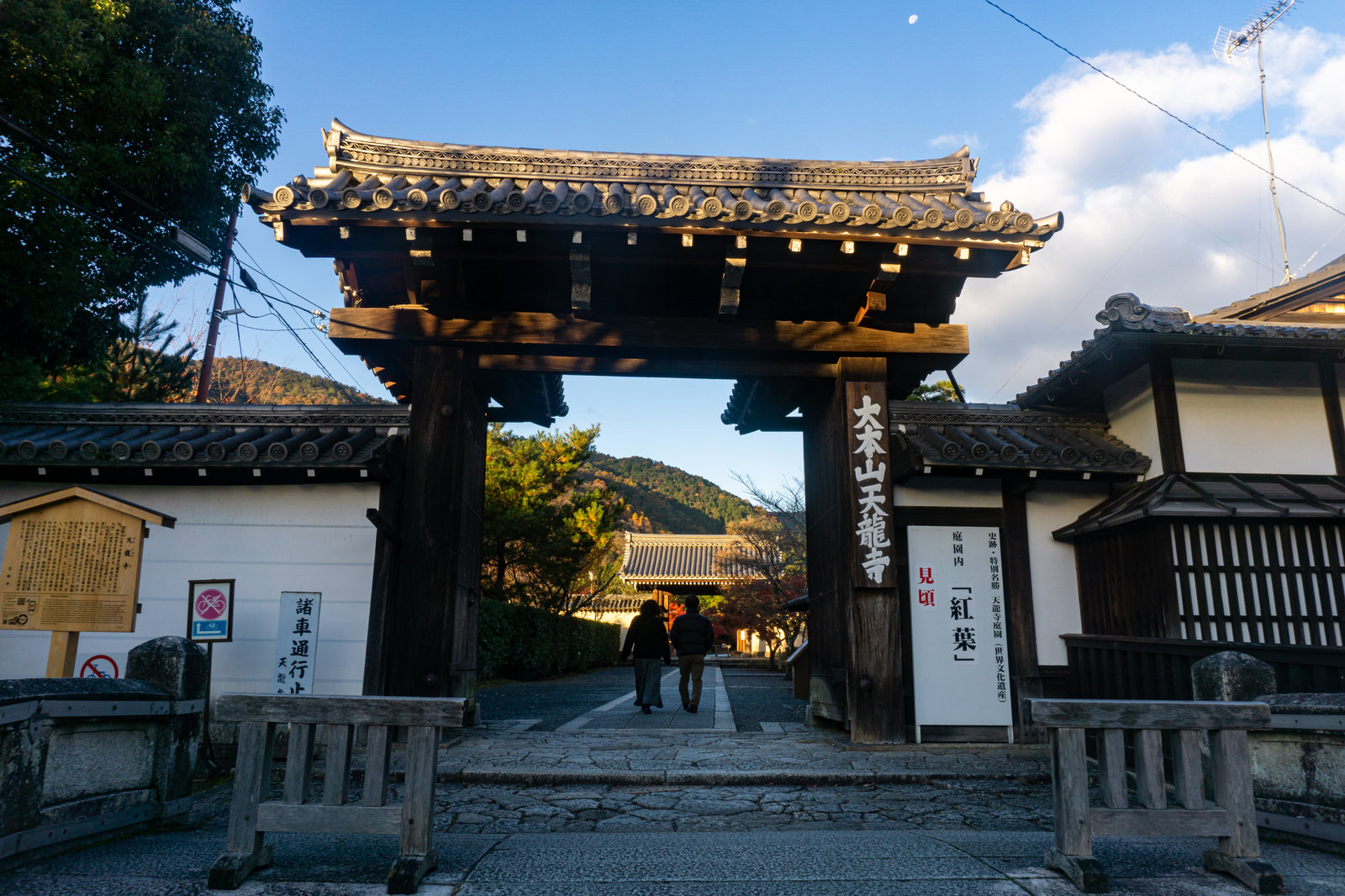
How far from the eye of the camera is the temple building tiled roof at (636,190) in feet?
22.6

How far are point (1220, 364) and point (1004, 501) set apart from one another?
8.69 feet

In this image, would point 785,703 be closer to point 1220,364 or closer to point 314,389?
point 1220,364

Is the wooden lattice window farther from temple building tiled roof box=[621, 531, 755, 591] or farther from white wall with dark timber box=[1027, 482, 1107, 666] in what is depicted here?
temple building tiled roof box=[621, 531, 755, 591]

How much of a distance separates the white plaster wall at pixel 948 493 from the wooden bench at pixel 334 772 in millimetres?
5997

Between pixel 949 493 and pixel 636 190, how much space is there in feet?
15.8

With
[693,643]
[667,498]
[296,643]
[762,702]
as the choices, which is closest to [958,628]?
[693,643]

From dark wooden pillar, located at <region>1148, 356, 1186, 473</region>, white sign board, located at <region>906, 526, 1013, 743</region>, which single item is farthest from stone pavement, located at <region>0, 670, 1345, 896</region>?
dark wooden pillar, located at <region>1148, 356, 1186, 473</region>

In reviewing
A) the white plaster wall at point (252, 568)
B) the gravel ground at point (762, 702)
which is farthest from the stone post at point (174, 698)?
the gravel ground at point (762, 702)

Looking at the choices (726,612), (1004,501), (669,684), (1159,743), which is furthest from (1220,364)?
(726,612)

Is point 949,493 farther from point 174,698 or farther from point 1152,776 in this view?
point 174,698

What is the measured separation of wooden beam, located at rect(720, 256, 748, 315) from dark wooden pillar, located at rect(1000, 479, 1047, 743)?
367cm

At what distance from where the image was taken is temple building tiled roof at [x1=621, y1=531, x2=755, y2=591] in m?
35.9

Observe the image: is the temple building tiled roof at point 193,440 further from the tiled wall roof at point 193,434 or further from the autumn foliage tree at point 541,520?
the autumn foliage tree at point 541,520

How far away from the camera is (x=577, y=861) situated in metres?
4.02
